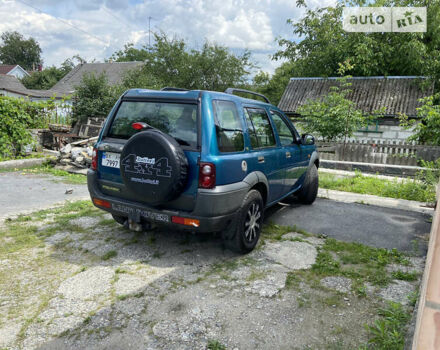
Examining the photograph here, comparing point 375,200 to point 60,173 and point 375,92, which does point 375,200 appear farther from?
point 375,92

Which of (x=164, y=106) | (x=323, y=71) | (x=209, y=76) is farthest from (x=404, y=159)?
(x=209, y=76)

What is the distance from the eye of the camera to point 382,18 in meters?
22.3

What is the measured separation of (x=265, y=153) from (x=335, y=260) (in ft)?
5.30

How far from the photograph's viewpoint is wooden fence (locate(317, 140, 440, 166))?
34.5 feet

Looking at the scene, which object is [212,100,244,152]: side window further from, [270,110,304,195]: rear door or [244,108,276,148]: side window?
[270,110,304,195]: rear door

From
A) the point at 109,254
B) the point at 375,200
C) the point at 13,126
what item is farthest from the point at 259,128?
the point at 13,126

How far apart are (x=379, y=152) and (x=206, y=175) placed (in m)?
9.91

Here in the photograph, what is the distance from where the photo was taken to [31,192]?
709 cm

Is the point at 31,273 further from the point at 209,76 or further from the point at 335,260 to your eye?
the point at 209,76

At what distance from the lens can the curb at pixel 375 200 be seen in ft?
21.5

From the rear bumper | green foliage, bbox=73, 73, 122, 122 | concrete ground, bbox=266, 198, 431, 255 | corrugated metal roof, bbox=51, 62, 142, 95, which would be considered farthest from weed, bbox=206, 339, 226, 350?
corrugated metal roof, bbox=51, 62, 142, 95

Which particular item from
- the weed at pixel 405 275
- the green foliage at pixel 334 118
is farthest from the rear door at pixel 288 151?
the green foliage at pixel 334 118

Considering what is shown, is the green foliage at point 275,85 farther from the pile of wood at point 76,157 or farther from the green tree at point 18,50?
the green tree at point 18,50

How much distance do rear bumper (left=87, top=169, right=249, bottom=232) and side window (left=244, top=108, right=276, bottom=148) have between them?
769 mm
